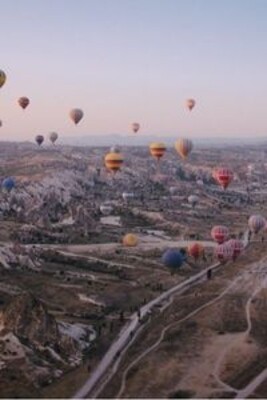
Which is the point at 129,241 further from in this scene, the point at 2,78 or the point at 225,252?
the point at 2,78

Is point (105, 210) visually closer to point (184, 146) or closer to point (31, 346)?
point (184, 146)

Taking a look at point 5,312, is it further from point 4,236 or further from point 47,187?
point 47,187

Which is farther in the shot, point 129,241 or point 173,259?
point 129,241

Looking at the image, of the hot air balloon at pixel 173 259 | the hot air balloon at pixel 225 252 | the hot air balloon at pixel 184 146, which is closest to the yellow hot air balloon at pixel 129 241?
the hot air balloon at pixel 184 146

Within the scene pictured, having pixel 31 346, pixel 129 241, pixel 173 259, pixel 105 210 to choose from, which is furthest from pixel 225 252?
pixel 105 210

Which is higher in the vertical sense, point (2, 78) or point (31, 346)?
point (2, 78)

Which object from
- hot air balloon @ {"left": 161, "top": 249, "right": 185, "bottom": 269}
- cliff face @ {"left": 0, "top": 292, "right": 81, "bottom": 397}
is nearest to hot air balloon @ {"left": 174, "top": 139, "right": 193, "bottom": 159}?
hot air balloon @ {"left": 161, "top": 249, "right": 185, "bottom": 269}

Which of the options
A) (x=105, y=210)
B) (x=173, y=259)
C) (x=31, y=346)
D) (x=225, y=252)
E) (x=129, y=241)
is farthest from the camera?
(x=105, y=210)

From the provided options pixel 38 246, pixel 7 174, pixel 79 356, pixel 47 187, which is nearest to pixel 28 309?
pixel 79 356

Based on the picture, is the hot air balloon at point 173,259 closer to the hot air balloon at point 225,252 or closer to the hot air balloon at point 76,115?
the hot air balloon at point 225,252

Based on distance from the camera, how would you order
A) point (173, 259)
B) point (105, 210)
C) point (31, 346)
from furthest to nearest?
1. point (105, 210)
2. point (173, 259)
3. point (31, 346)

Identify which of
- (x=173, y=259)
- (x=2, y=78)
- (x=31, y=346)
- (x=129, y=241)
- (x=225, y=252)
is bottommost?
(x=31, y=346)
